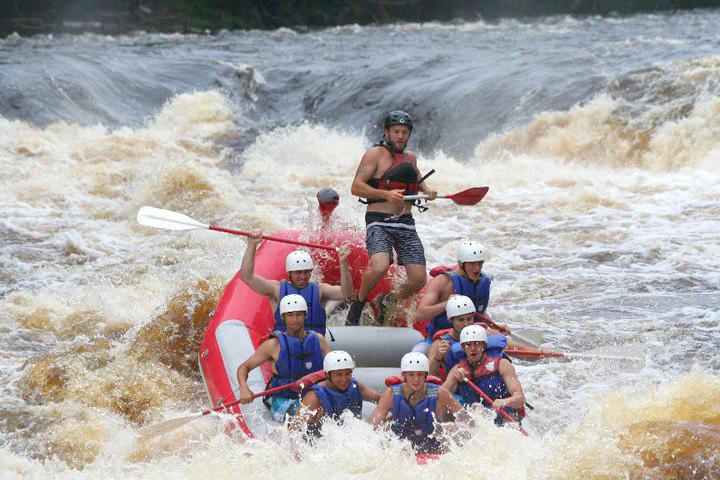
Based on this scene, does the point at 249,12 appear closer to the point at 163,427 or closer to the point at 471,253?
the point at 471,253

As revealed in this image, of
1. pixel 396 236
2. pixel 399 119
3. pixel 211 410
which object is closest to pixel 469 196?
pixel 396 236

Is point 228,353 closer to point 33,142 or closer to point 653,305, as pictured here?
point 653,305

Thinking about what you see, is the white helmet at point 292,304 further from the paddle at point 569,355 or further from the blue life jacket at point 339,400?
the paddle at point 569,355

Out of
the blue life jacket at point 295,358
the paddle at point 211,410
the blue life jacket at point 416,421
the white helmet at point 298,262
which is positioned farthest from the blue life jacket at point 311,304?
the blue life jacket at point 416,421

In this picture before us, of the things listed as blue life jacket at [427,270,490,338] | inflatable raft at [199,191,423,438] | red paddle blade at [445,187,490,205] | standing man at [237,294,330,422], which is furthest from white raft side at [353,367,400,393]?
red paddle blade at [445,187,490,205]

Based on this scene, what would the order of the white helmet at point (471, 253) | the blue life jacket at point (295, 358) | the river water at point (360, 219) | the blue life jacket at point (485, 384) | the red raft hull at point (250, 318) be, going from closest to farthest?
the river water at point (360, 219) → the blue life jacket at point (485, 384) → the blue life jacket at point (295, 358) → the red raft hull at point (250, 318) → the white helmet at point (471, 253)

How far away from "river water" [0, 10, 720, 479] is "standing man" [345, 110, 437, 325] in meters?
0.85

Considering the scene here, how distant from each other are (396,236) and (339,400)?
1.75 metres

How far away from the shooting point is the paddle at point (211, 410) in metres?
5.30

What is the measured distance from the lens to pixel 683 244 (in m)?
9.83

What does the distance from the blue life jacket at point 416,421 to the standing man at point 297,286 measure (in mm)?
1167

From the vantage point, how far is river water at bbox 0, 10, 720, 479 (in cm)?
521

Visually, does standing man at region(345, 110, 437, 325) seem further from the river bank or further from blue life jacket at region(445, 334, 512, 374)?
the river bank

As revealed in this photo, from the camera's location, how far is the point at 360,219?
1047 cm
